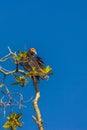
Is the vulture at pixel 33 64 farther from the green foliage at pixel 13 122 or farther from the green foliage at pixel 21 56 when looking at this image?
the green foliage at pixel 13 122

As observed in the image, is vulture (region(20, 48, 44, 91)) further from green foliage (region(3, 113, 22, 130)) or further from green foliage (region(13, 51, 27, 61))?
green foliage (region(3, 113, 22, 130))

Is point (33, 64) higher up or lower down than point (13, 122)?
higher up

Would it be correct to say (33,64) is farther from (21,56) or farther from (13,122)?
(13,122)

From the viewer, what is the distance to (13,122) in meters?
12.7

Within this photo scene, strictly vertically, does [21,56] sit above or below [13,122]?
above

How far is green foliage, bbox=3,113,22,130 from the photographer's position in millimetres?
12680

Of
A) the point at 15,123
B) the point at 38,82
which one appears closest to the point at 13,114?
the point at 15,123

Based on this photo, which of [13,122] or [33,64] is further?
[33,64]

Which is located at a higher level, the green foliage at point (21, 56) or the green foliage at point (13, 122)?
the green foliage at point (21, 56)

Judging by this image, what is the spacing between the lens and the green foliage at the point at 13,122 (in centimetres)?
1268

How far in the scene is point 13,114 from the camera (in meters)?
12.8

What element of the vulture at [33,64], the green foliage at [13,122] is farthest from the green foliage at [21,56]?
the green foliage at [13,122]

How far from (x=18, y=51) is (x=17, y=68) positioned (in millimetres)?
449

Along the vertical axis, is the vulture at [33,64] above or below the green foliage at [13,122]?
above
